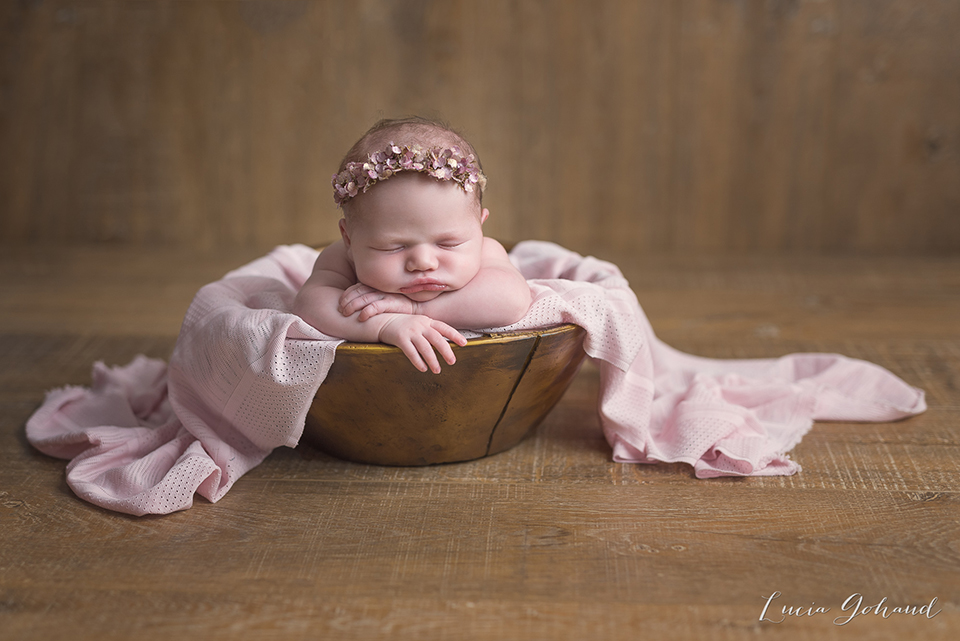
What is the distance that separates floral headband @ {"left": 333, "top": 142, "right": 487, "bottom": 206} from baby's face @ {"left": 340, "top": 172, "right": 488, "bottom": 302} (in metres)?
0.01

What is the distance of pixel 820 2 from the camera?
2.45m

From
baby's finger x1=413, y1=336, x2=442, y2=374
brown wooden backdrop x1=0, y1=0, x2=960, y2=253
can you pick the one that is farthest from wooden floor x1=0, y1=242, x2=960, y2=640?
brown wooden backdrop x1=0, y1=0, x2=960, y2=253

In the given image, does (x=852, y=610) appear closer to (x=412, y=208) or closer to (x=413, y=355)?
(x=413, y=355)

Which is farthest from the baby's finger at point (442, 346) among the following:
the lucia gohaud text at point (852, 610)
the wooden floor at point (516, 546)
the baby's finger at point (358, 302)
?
the lucia gohaud text at point (852, 610)

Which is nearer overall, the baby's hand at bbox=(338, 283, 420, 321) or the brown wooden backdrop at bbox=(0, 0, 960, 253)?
the baby's hand at bbox=(338, 283, 420, 321)

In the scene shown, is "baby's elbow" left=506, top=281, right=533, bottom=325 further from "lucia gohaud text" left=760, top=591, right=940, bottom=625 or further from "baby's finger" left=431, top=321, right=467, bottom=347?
"lucia gohaud text" left=760, top=591, right=940, bottom=625

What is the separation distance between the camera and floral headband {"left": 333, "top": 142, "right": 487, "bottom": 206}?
117cm

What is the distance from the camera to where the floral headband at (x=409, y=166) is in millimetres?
1175

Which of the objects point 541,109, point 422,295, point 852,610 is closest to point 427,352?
point 422,295

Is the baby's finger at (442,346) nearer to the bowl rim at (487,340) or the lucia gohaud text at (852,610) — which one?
the bowl rim at (487,340)

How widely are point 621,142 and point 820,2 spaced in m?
0.61

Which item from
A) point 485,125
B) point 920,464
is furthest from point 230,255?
point 920,464

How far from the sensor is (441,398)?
3.98 feet

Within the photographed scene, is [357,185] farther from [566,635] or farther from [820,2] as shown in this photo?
[820,2]
